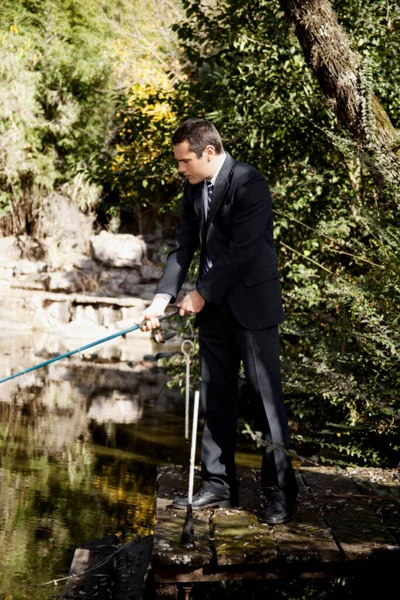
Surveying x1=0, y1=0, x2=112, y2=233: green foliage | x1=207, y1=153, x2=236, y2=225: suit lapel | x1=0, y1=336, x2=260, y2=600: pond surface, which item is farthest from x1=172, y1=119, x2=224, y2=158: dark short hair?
x1=0, y1=0, x2=112, y2=233: green foliage

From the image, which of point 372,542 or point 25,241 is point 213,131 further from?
point 25,241

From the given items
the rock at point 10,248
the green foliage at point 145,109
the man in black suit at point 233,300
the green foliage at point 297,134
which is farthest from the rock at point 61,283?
the man in black suit at point 233,300

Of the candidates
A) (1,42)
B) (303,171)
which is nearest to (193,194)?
(303,171)

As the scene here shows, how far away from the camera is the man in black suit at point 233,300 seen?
373 centimetres

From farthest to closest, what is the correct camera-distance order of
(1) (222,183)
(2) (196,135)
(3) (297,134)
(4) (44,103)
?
1. (4) (44,103)
2. (3) (297,134)
3. (1) (222,183)
4. (2) (196,135)

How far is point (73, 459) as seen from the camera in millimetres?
7105

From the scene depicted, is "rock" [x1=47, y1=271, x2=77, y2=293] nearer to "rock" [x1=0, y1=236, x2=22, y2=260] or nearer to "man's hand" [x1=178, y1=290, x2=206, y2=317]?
"rock" [x1=0, y1=236, x2=22, y2=260]

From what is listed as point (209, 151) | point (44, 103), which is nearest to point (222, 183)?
point (209, 151)

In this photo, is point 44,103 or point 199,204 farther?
point 44,103

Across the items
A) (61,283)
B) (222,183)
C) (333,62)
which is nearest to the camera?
(222,183)

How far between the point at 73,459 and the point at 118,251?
14706 millimetres

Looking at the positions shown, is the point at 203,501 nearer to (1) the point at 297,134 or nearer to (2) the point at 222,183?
(2) the point at 222,183

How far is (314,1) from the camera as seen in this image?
18.1 ft

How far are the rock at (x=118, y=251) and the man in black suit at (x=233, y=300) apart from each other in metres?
17.6
